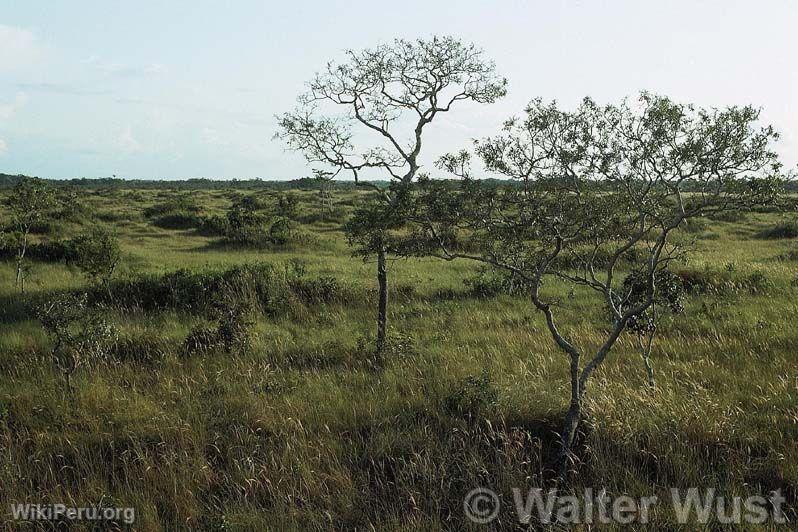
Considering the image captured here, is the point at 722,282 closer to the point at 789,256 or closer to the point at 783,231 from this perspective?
the point at 789,256

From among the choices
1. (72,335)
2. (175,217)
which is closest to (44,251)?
(175,217)

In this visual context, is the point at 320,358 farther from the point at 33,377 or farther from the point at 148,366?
the point at 33,377

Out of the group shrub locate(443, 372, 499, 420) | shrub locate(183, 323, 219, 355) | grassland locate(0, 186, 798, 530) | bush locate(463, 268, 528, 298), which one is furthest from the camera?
bush locate(463, 268, 528, 298)

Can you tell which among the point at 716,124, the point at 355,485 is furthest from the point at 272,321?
the point at 716,124

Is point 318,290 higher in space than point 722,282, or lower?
lower

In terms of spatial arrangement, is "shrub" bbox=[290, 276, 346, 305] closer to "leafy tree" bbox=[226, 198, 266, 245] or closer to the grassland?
the grassland

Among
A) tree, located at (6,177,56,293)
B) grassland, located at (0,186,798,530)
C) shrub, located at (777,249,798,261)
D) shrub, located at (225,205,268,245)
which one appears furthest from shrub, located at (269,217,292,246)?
shrub, located at (777,249,798,261)

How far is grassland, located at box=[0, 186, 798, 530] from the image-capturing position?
5.34 meters

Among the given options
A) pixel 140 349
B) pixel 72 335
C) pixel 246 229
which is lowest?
pixel 140 349

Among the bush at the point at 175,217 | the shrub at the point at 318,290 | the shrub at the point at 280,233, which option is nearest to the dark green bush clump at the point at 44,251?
the shrub at the point at 280,233

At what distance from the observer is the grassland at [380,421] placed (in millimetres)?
5344

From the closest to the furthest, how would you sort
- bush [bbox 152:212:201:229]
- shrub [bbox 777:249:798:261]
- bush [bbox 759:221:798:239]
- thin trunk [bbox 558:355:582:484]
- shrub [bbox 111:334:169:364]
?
thin trunk [bbox 558:355:582:484] < shrub [bbox 111:334:169:364] < shrub [bbox 777:249:798:261] < bush [bbox 759:221:798:239] < bush [bbox 152:212:201:229]

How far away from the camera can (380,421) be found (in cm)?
664

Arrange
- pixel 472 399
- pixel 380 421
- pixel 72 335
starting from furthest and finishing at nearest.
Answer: pixel 72 335 < pixel 472 399 < pixel 380 421
